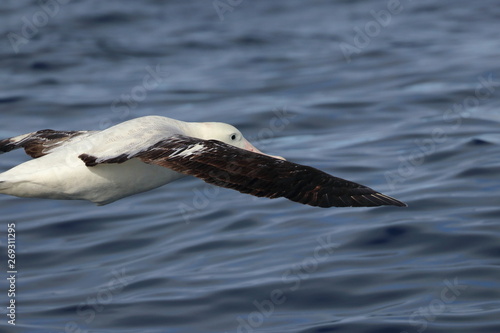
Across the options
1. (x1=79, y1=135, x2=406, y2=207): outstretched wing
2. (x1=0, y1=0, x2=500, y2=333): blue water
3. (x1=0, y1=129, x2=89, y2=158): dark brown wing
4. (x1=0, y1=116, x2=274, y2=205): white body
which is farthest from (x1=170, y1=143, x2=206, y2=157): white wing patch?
(x1=0, y1=0, x2=500, y2=333): blue water

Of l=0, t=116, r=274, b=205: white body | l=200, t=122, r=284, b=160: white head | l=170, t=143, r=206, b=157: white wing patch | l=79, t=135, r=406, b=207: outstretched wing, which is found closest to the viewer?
l=79, t=135, r=406, b=207: outstretched wing

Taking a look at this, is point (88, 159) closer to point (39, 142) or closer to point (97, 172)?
point (97, 172)

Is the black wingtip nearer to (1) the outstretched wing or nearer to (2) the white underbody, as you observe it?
(2) the white underbody

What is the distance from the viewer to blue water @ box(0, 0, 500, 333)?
10984mm

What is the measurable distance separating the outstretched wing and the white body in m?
0.64

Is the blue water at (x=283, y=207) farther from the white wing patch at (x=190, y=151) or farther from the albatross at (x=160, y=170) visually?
the white wing patch at (x=190, y=151)

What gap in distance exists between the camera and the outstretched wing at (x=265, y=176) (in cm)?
822

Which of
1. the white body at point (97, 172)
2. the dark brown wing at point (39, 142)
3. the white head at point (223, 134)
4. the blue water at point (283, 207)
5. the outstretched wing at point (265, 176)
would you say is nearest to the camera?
the outstretched wing at point (265, 176)

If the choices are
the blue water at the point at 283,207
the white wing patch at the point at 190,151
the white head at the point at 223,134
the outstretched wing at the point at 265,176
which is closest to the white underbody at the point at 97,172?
the white wing patch at the point at 190,151

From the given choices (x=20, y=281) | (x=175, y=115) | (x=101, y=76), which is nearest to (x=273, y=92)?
(x=175, y=115)

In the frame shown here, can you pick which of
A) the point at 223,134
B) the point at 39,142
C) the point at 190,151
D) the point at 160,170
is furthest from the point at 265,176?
the point at 39,142

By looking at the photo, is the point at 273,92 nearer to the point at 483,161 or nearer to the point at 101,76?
the point at 101,76

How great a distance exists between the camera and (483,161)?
14.8m

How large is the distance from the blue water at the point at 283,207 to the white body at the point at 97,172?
2044mm
